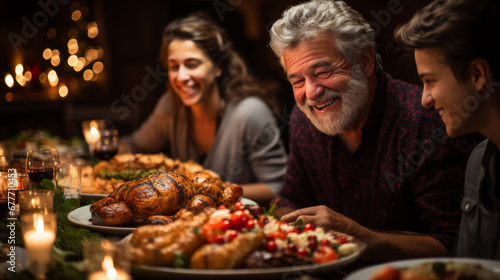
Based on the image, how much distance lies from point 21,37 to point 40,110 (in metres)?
1.18

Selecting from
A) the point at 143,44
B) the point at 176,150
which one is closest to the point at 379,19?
the point at 176,150

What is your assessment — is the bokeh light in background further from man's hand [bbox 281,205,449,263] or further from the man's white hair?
man's hand [bbox 281,205,449,263]

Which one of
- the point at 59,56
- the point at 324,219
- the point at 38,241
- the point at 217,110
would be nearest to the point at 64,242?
the point at 38,241

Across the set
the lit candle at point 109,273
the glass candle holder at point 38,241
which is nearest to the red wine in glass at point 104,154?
the glass candle holder at point 38,241

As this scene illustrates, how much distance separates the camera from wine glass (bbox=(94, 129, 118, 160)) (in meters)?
3.07

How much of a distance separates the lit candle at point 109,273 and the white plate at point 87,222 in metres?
0.50

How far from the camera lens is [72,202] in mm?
1979

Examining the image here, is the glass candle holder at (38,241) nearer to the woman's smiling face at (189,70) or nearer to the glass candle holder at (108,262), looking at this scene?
the glass candle holder at (108,262)

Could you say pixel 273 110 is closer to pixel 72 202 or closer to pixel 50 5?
pixel 72 202

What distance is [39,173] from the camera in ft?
6.91

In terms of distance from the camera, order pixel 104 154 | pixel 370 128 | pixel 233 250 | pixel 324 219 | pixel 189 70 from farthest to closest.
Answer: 1. pixel 189 70
2. pixel 104 154
3. pixel 370 128
4. pixel 324 219
5. pixel 233 250

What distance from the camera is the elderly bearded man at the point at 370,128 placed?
1907mm

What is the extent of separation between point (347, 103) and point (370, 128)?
16cm

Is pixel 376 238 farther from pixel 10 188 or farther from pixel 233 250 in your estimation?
pixel 10 188
